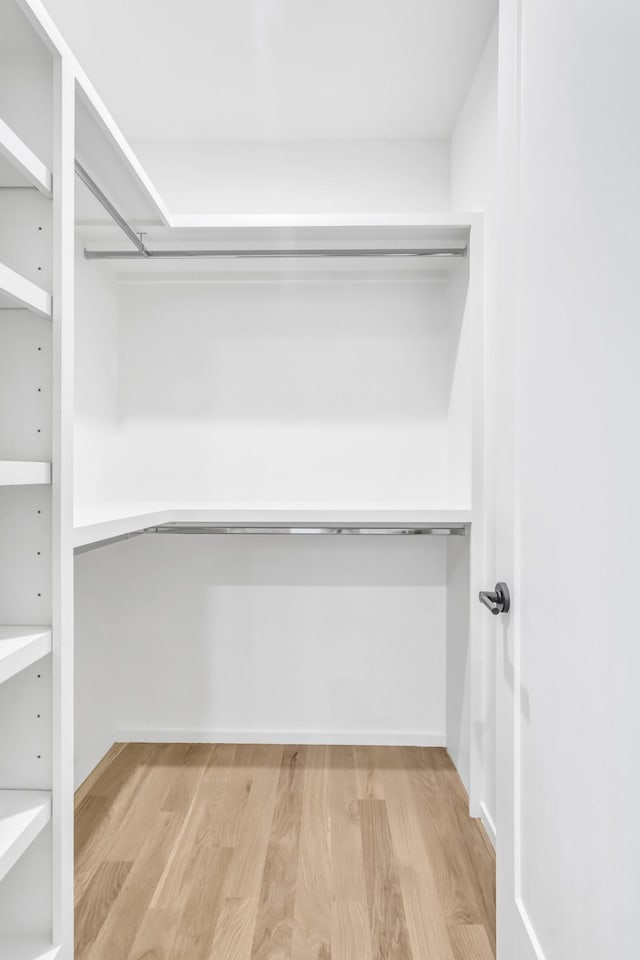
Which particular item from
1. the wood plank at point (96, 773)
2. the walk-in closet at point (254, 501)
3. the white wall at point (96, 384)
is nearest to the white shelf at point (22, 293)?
the walk-in closet at point (254, 501)

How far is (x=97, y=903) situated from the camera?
61.1 inches

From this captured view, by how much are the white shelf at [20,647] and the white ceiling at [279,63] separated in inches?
71.3

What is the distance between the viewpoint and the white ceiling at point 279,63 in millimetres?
1850

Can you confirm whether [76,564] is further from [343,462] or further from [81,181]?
[81,181]

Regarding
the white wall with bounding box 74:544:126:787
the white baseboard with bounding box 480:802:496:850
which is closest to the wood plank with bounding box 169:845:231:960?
the white wall with bounding box 74:544:126:787

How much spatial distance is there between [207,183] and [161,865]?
2.46m

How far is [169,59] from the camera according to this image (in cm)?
206

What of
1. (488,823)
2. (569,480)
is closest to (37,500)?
(569,480)

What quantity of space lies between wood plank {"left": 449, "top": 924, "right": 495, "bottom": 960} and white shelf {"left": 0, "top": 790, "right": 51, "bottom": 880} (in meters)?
0.97

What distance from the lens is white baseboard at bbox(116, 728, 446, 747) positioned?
2.54 metres

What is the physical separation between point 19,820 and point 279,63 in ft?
7.41

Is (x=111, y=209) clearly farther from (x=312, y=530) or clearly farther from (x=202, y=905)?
(x=202, y=905)

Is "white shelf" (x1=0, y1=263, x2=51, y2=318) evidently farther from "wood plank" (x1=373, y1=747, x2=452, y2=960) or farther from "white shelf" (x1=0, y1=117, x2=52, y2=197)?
"wood plank" (x1=373, y1=747, x2=452, y2=960)

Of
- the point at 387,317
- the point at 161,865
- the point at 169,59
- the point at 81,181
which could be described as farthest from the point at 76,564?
the point at 169,59
